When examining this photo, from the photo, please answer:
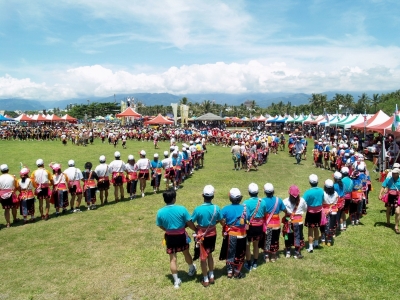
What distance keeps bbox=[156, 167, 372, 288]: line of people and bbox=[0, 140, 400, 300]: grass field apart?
264 millimetres

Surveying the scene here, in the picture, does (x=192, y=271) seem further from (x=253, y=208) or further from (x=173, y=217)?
(x=253, y=208)

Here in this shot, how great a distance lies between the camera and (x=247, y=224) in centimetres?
551

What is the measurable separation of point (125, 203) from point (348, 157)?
30.3 ft

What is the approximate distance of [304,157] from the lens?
21.7 m

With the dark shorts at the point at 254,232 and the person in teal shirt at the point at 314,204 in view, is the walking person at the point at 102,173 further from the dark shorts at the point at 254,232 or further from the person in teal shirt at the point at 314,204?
the person in teal shirt at the point at 314,204

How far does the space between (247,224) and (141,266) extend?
2335 mm

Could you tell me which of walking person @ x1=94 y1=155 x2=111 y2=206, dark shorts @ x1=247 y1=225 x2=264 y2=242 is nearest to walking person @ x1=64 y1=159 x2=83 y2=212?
walking person @ x1=94 y1=155 x2=111 y2=206

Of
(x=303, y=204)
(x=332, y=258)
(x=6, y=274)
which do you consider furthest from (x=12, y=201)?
(x=332, y=258)

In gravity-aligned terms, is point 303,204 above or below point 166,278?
above

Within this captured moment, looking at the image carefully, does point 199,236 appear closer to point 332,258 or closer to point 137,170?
point 332,258

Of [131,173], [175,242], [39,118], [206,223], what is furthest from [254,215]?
[39,118]

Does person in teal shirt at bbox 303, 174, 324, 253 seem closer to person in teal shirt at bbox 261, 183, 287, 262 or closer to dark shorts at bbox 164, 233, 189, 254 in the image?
person in teal shirt at bbox 261, 183, 287, 262

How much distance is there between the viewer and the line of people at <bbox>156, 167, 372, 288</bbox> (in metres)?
5.20

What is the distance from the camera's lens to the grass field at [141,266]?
5.24m
